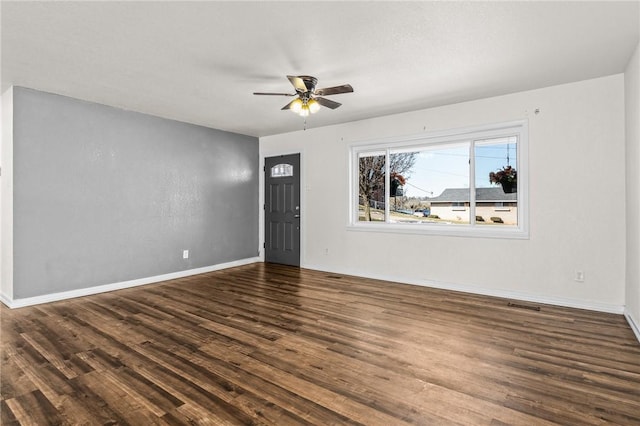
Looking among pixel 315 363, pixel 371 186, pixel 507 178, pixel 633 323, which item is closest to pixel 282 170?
pixel 371 186

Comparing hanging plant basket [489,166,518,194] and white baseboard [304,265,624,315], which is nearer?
white baseboard [304,265,624,315]

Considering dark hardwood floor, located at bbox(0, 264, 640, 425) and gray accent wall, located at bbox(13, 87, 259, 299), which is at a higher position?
gray accent wall, located at bbox(13, 87, 259, 299)

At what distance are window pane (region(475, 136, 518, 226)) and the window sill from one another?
11cm

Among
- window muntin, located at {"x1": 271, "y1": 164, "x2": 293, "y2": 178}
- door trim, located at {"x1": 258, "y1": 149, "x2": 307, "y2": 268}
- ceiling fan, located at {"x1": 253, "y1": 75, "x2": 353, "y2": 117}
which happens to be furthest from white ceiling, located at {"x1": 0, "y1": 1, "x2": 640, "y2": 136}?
window muntin, located at {"x1": 271, "y1": 164, "x2": 293, "y2": 178}

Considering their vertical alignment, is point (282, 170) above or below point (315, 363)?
above

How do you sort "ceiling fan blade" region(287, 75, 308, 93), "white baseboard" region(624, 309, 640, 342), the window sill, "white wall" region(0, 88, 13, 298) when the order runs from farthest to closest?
1. the window sill
2. "white wall" region(0, 88, 13, 298)
3. "ceiling fan blade" region(287, 75, 308, 93)
4. "white baseboard" region(624, 309, 640, 342)

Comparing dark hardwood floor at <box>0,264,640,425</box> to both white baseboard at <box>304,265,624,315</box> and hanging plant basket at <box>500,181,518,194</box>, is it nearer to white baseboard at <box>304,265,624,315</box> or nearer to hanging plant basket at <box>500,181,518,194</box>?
white baseboard at <box>304,265,624,315</box>

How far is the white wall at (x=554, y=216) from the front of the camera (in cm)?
378

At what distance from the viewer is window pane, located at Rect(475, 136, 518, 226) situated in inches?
178

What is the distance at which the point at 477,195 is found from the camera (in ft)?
15.7

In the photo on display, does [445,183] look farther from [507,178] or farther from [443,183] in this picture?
[507,178]

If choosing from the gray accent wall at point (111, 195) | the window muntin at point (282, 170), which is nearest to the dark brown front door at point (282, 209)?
the window muntin at point (282, 170)

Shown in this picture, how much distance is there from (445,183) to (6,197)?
232 inches

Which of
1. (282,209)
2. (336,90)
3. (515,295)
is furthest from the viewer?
(282,209)
